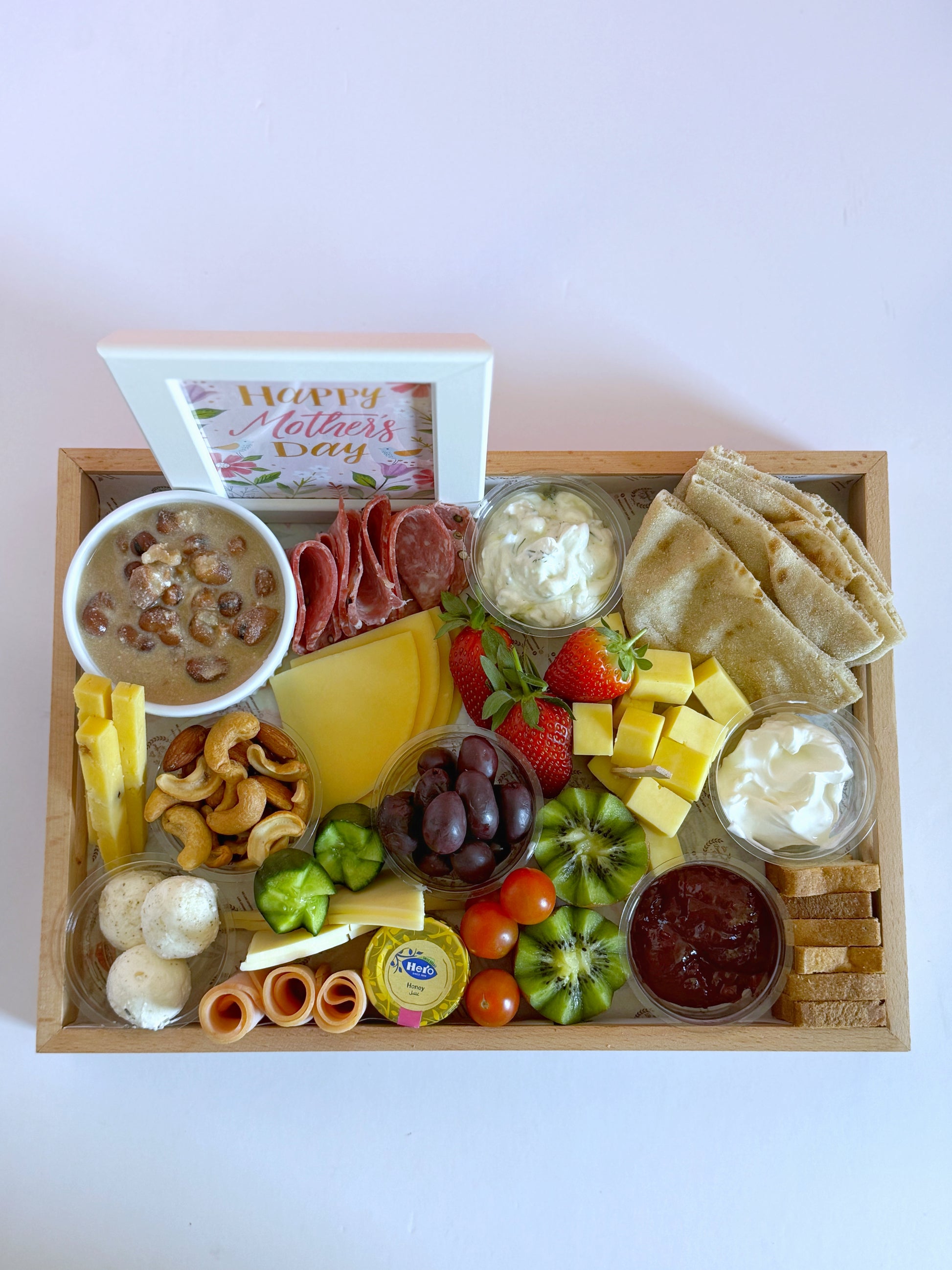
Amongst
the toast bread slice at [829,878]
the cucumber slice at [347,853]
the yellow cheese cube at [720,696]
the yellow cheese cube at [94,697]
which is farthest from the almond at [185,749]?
the toast bread slice at [829,878]

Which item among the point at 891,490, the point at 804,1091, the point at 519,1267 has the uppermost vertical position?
the point at 891,490

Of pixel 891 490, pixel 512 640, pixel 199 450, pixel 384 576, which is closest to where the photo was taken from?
pixel 199 450

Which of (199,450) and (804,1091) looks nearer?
(199,450)

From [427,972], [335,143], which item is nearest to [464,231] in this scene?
[335,143]

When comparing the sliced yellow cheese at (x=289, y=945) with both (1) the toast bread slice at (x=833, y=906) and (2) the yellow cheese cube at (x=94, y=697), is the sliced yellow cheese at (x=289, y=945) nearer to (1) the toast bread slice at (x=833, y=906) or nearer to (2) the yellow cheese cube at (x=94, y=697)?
(2) the yellow cheese cube at (x=94, y=697)

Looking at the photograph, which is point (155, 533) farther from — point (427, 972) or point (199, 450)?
point (427, 972)

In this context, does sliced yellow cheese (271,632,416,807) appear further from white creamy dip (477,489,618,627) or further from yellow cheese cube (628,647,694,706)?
yellow cheese cube (628,647,694,706)

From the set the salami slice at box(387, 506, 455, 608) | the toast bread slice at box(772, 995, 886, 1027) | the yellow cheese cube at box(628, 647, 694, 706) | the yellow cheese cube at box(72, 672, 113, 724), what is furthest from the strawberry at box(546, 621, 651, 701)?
the yellow cheese cube at box(72, 672, 113, 724)
